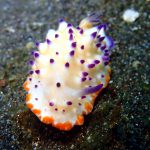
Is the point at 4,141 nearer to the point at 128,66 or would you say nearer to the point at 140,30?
the point at 128,66

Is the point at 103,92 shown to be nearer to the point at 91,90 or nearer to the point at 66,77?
the point at 91,90

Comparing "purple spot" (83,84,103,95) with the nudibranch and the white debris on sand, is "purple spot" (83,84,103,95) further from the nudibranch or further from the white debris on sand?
the white debris on sand

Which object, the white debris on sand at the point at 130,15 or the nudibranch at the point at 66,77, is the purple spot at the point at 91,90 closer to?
the nudibranch at the point at 66,77

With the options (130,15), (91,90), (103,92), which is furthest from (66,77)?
(130,15)

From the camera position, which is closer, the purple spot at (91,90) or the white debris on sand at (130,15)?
the purple spot at (91,90)

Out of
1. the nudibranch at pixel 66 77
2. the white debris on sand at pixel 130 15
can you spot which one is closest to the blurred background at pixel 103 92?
the white debris on sand at pixel 130 15
